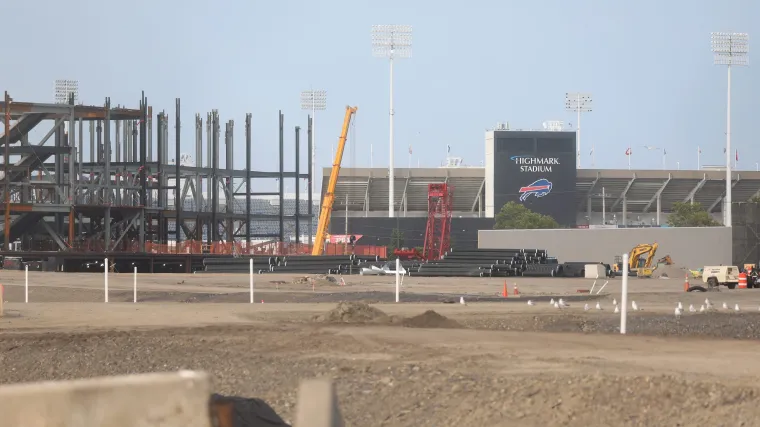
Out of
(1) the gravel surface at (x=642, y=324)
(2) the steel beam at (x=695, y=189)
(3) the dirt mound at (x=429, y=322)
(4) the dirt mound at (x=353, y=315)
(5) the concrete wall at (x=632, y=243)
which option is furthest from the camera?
(2) the steel beam at (x=695, y=189)

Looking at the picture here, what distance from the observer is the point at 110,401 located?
16.2 ft

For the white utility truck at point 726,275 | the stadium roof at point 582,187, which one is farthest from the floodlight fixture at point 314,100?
the white utility truck at point 726,275

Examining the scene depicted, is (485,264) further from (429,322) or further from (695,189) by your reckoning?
(695,189)

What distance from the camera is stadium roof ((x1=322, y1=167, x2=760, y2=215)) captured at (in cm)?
14288

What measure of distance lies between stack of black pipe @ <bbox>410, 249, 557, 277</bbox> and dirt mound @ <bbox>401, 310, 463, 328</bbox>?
150 feet

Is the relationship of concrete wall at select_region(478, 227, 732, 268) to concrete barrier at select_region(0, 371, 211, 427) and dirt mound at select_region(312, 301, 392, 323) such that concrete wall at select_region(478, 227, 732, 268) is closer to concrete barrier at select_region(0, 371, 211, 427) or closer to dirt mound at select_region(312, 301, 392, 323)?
dirt mound at select_region(312, 301, 392, 323)

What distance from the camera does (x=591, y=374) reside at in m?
13.7

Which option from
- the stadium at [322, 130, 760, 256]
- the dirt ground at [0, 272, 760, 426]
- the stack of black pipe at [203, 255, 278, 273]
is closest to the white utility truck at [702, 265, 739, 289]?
the dirt ground at [0, 272, 760, 426]

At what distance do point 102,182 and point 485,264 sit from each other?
33.3 meters

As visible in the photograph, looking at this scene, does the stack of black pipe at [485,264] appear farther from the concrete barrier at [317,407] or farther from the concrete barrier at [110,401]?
the concrete barrier at [110,401]

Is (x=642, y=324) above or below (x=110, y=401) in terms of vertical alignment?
below

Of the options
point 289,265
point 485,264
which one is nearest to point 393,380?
point 485,264

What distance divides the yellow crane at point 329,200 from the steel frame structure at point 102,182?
257cm

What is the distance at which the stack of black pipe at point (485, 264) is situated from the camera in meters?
71.4
